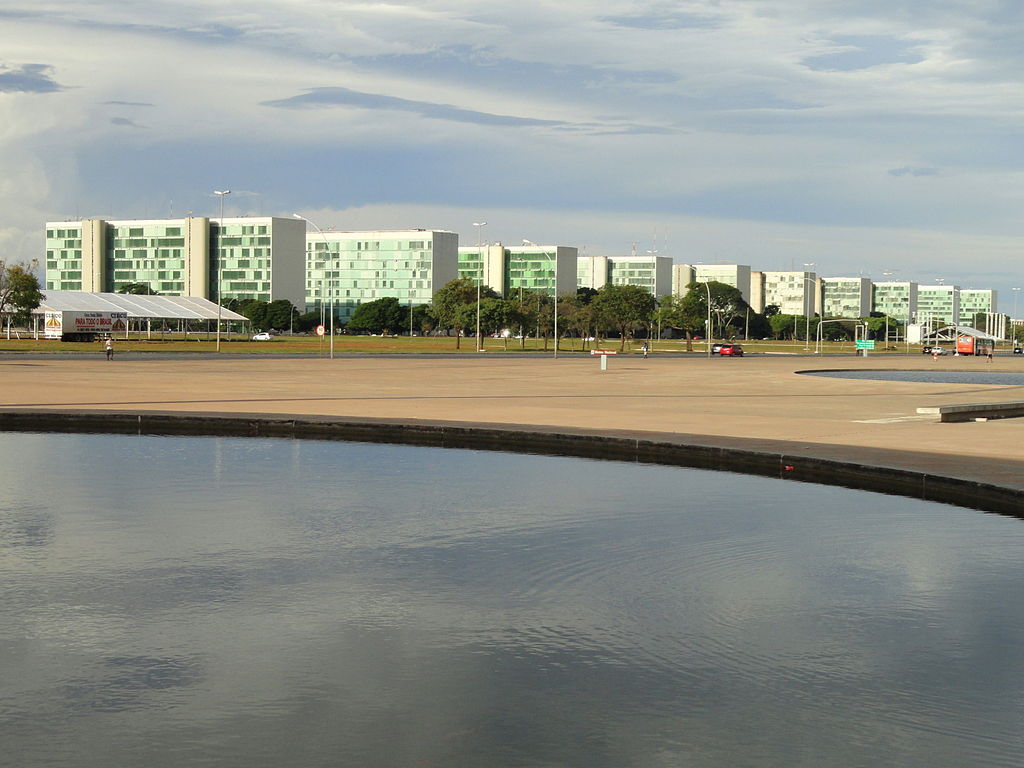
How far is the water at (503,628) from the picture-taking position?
5.31 meters

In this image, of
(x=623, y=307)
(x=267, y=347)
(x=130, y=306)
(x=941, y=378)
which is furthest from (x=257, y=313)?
(x=941, y=378)

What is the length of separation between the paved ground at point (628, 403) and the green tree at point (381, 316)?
146 metres

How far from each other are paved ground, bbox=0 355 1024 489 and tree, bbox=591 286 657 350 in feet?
247

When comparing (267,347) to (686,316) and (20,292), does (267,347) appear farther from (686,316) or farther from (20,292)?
(686,316)

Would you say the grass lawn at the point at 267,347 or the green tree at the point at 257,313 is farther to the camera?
the green tree at the point at 257,313

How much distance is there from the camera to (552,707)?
18.9 feet

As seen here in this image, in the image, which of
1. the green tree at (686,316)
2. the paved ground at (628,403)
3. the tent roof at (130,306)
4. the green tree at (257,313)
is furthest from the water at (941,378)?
the green tree at (257,313)

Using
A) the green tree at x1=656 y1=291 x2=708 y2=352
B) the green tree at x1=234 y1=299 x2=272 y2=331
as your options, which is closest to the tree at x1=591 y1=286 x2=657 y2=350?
the green tree at x1=656 y1=291 x2=708 y2=352

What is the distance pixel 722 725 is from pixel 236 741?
2.27 meters

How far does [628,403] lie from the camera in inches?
1084

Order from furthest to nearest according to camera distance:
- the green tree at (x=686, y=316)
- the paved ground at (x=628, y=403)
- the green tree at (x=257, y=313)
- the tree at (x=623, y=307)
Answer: the green tree at (x=257, y=313) → the tree at (x=623, y=307) → the green tree at (x=686, y=316) → the paved ground at (x=628, y=403)

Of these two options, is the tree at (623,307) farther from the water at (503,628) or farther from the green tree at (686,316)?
the water at (503,628)

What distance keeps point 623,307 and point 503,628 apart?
4449 inches

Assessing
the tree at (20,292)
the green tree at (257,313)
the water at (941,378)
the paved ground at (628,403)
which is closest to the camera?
the paved ground at (628,403)
